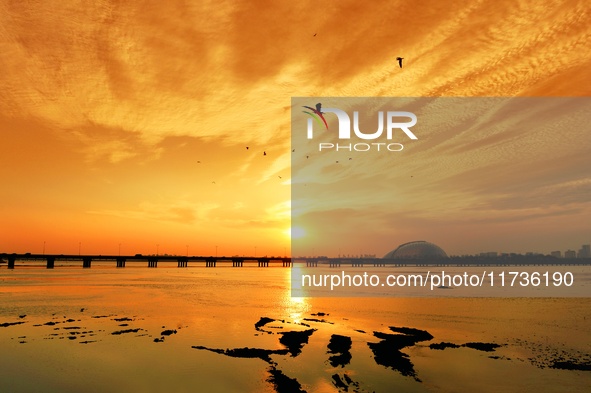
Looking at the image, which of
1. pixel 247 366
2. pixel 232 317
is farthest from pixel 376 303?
pixel 247 366

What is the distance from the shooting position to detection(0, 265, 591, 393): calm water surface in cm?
1686

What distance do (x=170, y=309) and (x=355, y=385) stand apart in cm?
2649

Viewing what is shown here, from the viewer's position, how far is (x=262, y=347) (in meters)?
22.5

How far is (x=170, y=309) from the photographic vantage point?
38.8 m

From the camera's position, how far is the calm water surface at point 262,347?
16.9 m

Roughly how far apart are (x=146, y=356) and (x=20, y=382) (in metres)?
5.45

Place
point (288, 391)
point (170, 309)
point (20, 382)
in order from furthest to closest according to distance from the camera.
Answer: point (170, 309) → point (20, 382) → point (288, 391)

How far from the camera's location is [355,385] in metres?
16.3

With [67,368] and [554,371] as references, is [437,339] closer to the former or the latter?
[554,371]

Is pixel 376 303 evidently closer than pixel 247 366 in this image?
No

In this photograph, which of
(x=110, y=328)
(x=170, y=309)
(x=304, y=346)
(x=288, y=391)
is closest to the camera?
(x=288, y=391)

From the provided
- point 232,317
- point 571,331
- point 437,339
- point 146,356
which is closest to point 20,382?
Result: point 146,356

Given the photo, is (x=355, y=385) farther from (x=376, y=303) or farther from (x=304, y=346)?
(x=376, y=303)

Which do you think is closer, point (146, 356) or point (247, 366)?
point (247, 366)
